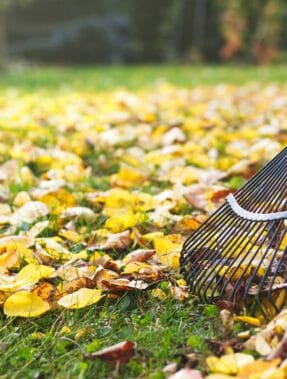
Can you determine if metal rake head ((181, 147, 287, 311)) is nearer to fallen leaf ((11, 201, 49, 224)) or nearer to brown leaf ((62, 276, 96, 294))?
brown leaf ((62, 276, 96, 294))

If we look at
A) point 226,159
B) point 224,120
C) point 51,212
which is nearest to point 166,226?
point 51,212

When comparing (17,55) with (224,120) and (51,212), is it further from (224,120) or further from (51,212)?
(51,212)

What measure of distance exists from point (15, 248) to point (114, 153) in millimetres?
1718

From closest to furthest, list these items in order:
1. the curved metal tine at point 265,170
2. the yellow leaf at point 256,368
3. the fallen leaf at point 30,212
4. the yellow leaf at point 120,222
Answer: the yellow leaf at point 256,368 < the curved metal tine at point 265,170 < the yellow leaf at point 120,222 < the fallen leaf at point 30,212

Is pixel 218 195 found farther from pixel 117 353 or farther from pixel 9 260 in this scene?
pixel 117 353

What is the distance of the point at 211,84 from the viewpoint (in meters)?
8.26

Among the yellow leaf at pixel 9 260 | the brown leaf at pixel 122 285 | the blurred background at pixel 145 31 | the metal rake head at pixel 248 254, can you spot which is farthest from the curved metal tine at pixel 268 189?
the blurred background at pixel 145 31

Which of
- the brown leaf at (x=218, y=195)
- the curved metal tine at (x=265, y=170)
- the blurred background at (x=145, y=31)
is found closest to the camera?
the curved metal tine at (x=265, y=170)

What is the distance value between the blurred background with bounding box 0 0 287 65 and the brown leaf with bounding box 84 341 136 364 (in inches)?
557

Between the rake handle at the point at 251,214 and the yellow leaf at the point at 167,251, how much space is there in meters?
0.23

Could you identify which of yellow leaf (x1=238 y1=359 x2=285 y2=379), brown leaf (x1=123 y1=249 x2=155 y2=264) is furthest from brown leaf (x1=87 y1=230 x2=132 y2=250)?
yellow leaf (x1=238 y1=359 x2=285 y2=379)

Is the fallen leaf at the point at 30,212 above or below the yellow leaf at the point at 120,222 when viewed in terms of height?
below

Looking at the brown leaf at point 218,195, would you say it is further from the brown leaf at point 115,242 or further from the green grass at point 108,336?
the green grass at point 108,336

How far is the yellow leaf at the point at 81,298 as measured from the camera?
5.69 feet
